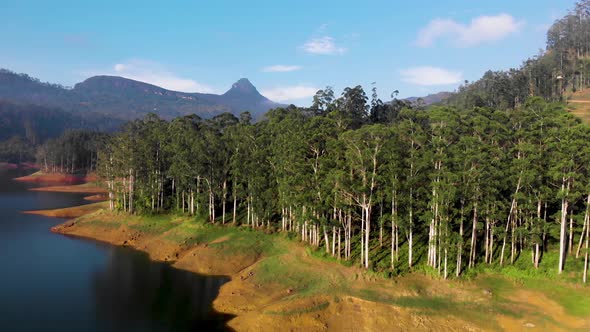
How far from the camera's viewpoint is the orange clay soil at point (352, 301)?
33.6m

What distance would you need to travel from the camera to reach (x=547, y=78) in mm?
127938

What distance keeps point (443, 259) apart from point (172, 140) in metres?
51.4

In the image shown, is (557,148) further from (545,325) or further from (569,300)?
(545,325)

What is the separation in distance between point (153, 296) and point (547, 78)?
5254 inches

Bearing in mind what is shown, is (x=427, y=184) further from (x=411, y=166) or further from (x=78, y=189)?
(x=78, y=189)

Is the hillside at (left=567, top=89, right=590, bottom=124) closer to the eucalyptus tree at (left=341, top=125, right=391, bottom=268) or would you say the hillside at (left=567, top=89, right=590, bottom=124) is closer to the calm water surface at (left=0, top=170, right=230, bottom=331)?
the eucalyptus tree at (left=341, top=125, right=391, bottom=268)

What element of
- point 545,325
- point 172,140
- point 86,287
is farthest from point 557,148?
point 172,140

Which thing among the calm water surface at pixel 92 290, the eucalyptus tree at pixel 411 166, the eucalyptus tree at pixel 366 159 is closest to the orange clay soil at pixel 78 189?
the calm water surface at pixel 92 290

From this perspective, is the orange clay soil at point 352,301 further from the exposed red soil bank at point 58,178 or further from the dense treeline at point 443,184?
the exposed red soil bank at point 58,178

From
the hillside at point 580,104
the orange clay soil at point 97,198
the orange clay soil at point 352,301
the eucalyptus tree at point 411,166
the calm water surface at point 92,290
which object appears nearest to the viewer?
the orange clay soil at point 352,301

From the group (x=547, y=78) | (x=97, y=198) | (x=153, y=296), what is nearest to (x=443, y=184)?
(x=153, y=296)

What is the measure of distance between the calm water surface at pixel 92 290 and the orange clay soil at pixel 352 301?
3.10 meters

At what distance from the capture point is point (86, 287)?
4625 cm

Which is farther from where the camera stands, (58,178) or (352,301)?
(58,178)
